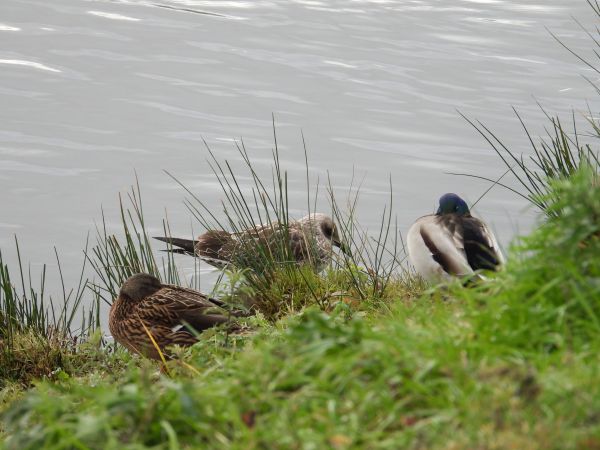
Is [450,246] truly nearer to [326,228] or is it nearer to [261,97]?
[326,228]

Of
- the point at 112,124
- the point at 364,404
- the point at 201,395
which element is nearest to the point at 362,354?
the point at 364,404

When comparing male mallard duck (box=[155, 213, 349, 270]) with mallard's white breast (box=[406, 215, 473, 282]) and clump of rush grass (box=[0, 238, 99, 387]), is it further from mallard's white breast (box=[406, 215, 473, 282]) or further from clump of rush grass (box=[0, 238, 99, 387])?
clump of rush grass (box=[0, 238, 99, 387])

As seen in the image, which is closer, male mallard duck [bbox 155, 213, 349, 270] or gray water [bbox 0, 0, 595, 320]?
male mallard duck [bbox 155, 213, 349, 270]

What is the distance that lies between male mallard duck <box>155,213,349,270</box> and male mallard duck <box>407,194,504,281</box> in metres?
0.47

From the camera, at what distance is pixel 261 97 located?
47.1ft

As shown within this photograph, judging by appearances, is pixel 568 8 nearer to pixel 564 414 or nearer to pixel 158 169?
pixel 158 169

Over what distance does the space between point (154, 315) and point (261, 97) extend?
27.0ft

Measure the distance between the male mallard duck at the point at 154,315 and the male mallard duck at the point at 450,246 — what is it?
1.21m

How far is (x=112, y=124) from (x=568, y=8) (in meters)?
8.02

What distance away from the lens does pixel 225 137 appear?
1321 cm

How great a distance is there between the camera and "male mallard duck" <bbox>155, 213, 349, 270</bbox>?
7055 mm

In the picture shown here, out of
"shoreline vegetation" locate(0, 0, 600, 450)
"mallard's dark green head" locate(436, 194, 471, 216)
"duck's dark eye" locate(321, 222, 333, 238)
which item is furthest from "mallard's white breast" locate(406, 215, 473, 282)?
"shoreline vegetation" locate(0, 0, 600, 450)

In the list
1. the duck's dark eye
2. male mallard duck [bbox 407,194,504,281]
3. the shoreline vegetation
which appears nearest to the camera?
the shoreline vegetation

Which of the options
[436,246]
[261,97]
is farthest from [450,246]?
[261,97]
